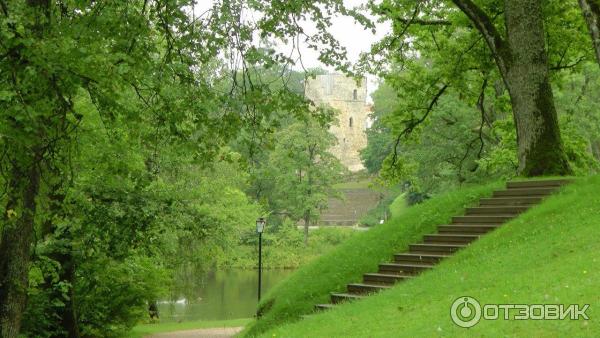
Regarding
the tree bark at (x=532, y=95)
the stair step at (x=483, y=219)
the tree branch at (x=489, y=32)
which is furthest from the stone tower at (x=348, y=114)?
the stair step at (x=483, y=219)

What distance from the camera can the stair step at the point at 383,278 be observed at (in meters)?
12.0

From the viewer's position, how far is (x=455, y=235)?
42.9 ft

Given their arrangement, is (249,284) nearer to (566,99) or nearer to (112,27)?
(566,99)

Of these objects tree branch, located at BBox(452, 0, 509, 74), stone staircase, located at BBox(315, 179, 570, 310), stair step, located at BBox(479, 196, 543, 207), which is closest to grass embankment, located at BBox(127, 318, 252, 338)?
stone staircase, located at BBox(315, 179, 570, 310)

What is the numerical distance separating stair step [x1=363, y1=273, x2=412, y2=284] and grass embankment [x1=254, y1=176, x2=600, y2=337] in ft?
2.82

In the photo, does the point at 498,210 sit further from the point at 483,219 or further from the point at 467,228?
the point at 467,228

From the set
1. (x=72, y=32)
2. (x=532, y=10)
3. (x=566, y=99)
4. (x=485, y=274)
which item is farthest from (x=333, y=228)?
(x=72, y=32)

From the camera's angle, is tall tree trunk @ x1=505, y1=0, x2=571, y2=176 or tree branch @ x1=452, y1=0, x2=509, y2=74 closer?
tall tree trunk @ x1=505, y1=0, x2=571, y2=176

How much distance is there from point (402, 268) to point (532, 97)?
4.69 metres

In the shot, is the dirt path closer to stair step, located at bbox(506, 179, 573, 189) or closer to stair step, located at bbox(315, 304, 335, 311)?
stair step, located at bbox(315, 304, 335, 311)

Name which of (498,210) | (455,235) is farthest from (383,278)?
(498,210)

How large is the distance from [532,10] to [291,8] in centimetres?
848

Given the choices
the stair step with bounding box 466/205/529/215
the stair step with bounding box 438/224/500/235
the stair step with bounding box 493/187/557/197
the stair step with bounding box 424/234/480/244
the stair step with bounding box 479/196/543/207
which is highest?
the stair step with bounding box 493/187/557/197

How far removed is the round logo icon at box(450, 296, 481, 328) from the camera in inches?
270
